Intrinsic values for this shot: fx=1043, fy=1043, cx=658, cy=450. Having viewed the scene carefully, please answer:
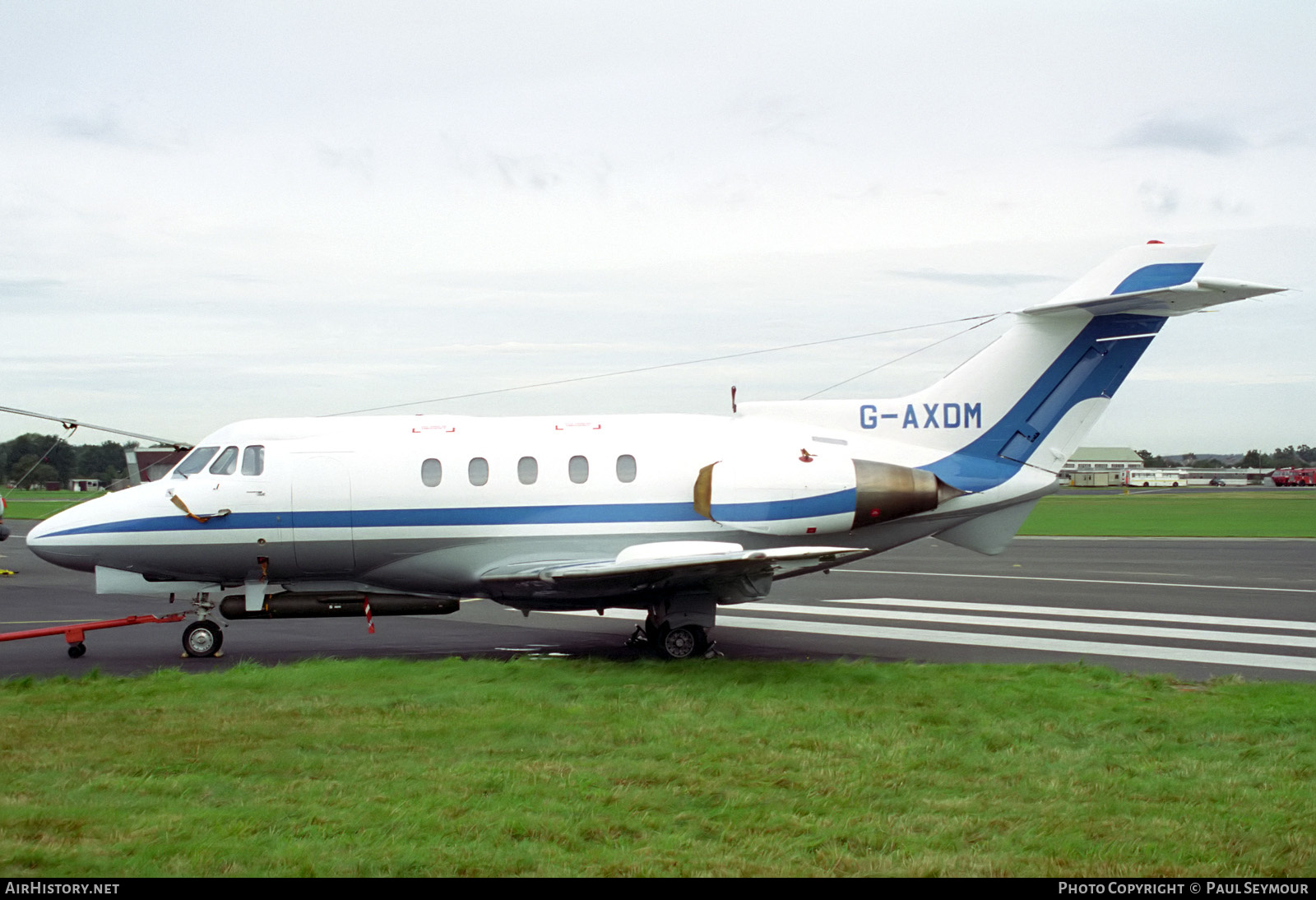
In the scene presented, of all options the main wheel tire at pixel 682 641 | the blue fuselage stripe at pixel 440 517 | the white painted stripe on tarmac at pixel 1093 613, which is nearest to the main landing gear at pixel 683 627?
Result: the main wheel tire at pixel 682 641

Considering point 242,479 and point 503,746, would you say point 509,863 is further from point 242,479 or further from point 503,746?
point 242,479

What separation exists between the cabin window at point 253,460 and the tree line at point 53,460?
279 cm

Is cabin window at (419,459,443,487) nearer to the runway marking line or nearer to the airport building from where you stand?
the runway marking line

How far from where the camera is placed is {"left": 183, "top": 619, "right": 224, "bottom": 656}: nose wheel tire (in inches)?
543

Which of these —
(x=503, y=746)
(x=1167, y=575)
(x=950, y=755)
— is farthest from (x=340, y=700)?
(x=1167, y=575)

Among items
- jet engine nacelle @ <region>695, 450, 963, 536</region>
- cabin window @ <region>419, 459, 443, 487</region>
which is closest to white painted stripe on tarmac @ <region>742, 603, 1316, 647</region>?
jet engine nacelle @ <region>695, 450, 963, 536</region>

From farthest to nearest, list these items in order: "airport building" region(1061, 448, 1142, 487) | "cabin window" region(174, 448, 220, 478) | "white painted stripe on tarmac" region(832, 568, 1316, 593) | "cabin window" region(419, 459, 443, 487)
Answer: "airport building" region(1061, 448, 1142, 487)
"white painted stripe on tarmac" region(832, 568, 1316, 593)
"cabin window" region(174, 448, 220, 478)
"cabin window" region(419, 459, 443, 487)

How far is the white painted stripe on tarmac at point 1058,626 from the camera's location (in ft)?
49.7

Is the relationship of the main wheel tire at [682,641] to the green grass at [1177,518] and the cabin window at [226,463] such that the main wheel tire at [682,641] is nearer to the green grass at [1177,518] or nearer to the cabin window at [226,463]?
the cabin window at [226,463]

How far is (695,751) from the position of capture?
27.7 feet

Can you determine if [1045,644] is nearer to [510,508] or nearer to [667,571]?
[667,571]

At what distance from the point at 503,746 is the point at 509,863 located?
282 cm

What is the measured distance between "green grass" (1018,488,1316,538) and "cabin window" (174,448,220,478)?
31.2 meters

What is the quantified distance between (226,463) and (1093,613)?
1389 centimetres
